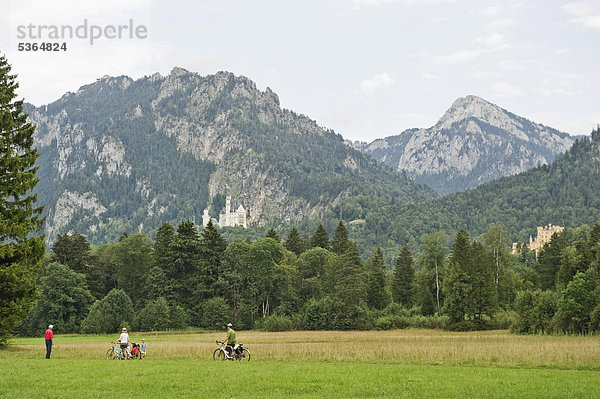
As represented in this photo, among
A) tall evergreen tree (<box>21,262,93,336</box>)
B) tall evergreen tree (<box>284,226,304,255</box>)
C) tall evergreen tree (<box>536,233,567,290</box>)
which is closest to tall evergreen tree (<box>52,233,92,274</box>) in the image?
tall evergreen tree (<box>21,262,93,336</box>)

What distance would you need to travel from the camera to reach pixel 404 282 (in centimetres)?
11400

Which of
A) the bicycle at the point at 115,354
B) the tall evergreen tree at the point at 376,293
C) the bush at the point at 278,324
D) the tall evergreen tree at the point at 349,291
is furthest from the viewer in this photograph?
the tall evergreen tree at the point at 376,293

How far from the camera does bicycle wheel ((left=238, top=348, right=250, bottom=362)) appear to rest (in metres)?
39.0

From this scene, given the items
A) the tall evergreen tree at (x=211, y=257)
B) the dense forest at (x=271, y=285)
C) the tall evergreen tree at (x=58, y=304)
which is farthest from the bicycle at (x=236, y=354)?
the tall evergreen tree at (x=211, y=257)

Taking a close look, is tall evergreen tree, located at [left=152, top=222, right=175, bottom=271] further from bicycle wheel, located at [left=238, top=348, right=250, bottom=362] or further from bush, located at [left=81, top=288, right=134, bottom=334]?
bicycle wheel, located at [left=238, top=348, right=250, bottom=362]

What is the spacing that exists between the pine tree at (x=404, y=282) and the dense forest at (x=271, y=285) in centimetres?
18

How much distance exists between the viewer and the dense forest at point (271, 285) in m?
86.9

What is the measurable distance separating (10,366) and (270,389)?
596 inches

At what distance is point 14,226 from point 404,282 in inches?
3296

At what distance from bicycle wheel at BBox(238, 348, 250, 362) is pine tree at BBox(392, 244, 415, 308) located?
75.9m

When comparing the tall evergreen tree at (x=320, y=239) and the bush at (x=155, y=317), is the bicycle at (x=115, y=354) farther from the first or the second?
the tall evergreen tree at (x=320, y=239)

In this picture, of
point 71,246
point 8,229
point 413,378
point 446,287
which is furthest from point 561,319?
point 71,246

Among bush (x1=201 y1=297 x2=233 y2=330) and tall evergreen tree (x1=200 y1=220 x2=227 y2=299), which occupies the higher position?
tall evergreen tree (x1=200 y1=220 x2=227 y2=299)

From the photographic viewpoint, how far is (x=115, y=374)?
98.8 ft
